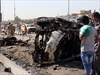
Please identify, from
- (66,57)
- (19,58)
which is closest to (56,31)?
(66,57)

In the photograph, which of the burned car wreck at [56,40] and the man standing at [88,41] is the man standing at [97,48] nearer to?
the man standing at [88,41]

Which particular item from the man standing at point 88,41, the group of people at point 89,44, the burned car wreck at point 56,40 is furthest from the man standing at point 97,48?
the burned car wreck at point 56,40

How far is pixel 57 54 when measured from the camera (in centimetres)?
915

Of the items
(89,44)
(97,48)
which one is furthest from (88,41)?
(97,48)

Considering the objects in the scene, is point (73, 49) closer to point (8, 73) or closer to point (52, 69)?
point (52, 69)

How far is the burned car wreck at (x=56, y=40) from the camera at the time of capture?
8984mm

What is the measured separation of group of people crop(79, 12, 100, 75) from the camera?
221 inches

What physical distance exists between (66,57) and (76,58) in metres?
0.41

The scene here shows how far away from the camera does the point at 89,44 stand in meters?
5.66

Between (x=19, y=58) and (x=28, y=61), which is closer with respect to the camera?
(x=28, y=61)

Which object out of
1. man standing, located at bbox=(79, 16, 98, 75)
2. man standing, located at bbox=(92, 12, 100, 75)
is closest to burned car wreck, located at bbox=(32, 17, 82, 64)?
man standing, located at bbox=(92, 12, 100, 75)

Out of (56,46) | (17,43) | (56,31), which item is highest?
(56,31)

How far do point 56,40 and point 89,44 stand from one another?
337 cm

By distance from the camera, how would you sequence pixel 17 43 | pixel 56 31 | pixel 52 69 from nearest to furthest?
pixel 52 69, pixel 56 31, pixel 17 43
